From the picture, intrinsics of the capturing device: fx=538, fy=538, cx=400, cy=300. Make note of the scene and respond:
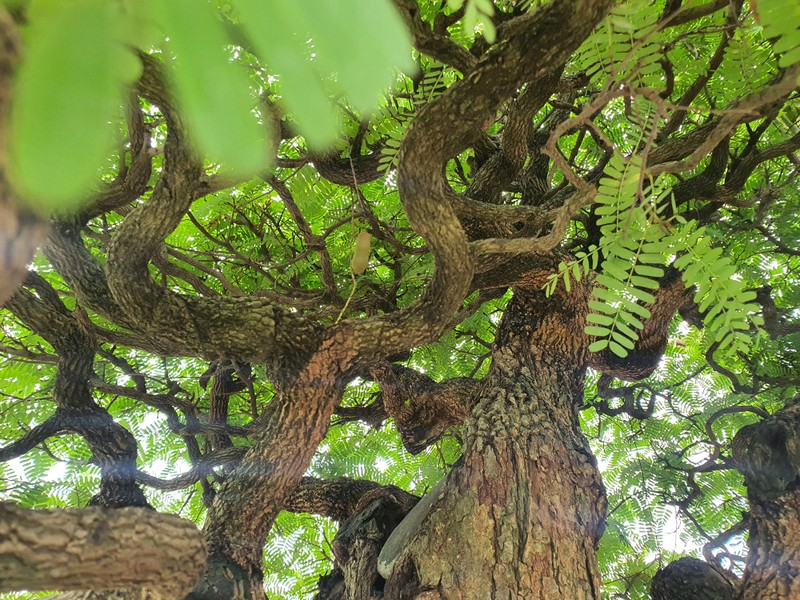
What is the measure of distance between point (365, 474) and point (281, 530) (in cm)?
75

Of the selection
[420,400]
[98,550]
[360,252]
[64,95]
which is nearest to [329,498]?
[420,400]

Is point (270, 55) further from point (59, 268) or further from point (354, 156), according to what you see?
point (354, 156)

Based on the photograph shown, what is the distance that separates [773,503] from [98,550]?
7.73 ft

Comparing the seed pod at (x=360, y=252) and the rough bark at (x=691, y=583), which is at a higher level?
the seed pod at (x=360, y=252)

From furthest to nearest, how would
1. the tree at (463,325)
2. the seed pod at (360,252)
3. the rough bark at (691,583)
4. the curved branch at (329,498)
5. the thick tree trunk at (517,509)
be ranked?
the curved branch at (329,498)
the rough bark at (691,583)
the seed pod at (360,252)
the thick tree trunk at (517,509)
the tree at (463,325)

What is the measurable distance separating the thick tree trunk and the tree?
0.03 ft

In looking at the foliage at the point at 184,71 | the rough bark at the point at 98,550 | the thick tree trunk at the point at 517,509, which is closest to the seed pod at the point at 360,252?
the thick tree trunk at the point at 517,509

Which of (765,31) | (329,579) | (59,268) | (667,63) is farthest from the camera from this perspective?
(329,579)

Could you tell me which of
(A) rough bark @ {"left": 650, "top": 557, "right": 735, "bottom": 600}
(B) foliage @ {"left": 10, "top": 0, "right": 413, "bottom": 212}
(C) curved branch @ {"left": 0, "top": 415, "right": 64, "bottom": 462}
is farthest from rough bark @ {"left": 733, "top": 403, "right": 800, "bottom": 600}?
(C) curved branch @ {"left": 0, "top": 415, "right": 64, "bottom": 462}

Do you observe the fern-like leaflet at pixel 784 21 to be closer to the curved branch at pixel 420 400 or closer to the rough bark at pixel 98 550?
the rough bark at pixel 98 550

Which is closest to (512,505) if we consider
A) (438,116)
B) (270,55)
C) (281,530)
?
(438,116)

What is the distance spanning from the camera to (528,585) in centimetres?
184

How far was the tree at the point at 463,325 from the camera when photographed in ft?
4.89

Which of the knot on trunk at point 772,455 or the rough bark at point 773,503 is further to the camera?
the knot on trunk at point 772,455
